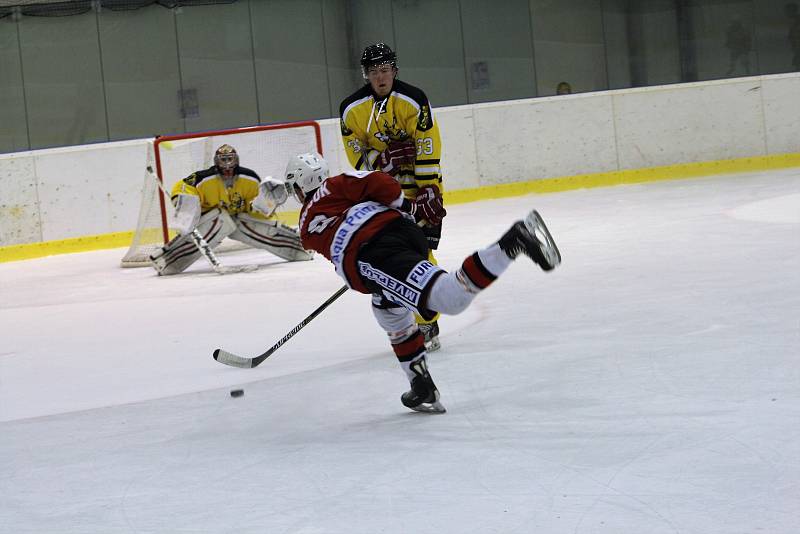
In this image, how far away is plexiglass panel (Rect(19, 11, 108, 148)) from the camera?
11.2m

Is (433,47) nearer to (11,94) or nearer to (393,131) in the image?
(11,94)

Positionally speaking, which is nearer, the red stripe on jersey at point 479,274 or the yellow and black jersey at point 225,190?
the red stripe on jersey at point 479,274

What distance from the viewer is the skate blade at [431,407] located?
284 cm

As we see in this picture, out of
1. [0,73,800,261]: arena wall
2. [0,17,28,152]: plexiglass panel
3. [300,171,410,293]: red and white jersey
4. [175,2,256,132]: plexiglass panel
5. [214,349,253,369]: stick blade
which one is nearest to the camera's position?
[300,171,410,293]: red and white jersey

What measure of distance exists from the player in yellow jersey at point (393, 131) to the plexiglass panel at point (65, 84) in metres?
7.81

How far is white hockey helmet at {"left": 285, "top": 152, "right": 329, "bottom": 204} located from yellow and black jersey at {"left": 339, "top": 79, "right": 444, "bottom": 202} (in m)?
0.87

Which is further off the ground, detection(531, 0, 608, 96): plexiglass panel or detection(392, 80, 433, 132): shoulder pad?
detection(531, 0, 608, 96): plexiglass panel

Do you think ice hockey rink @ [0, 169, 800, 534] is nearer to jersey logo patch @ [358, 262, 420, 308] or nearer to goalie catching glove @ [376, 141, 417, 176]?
jersey logo patch @ [358, 262, 420, 308]

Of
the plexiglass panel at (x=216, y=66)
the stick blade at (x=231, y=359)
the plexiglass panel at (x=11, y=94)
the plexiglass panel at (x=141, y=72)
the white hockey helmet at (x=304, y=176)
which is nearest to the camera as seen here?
the white hockey helmet at (x=304, y=176)

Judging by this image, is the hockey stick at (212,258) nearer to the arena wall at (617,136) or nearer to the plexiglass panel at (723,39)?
the arena wall at (617,136)

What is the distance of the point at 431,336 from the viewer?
3.75 meters

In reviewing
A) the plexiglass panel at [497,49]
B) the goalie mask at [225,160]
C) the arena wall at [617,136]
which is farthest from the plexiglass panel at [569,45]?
Result: the goalie mask at [225,160]

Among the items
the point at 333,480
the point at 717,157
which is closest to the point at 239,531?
the point at 333,480

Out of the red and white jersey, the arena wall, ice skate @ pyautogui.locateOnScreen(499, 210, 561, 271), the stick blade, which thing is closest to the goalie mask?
the arena wall
